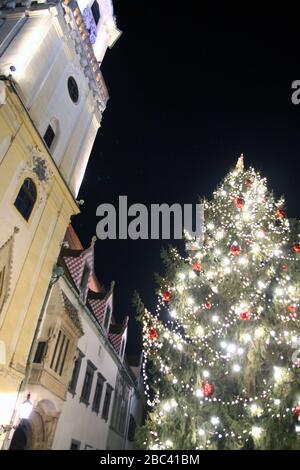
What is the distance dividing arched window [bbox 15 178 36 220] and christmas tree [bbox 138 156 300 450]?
6115mm

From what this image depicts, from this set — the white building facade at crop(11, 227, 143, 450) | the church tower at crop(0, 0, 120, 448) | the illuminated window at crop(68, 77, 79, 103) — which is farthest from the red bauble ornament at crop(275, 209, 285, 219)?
the illuminated window at crop(68, 77, 79, 103)

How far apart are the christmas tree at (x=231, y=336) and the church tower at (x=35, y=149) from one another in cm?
515

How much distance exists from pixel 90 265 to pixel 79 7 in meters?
15.4

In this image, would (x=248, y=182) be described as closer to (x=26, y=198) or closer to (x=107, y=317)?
(x=26, y=198)

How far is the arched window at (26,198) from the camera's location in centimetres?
1489

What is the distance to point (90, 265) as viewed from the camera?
67.4 feet

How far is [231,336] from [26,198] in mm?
9736

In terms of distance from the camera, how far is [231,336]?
Result: 36.2ft

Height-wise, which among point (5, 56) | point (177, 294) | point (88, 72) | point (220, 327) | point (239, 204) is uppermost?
point (88, 72)

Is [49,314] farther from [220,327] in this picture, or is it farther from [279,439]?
[279,439]

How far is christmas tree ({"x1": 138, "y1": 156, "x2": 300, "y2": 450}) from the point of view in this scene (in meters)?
9.56

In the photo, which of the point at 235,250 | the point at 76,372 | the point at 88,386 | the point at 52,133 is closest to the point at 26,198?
the point at 52,133
